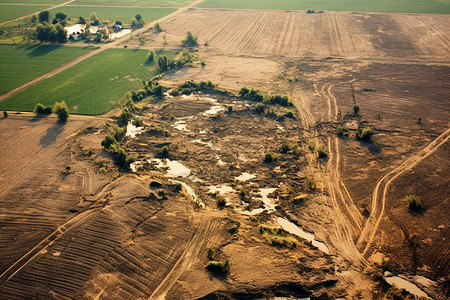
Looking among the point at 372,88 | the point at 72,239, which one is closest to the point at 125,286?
the point at 72,239

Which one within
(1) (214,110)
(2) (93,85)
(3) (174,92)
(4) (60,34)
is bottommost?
(1) (214,110)

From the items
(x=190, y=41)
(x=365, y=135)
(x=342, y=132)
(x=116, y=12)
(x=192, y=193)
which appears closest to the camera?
(x=192, y=193)

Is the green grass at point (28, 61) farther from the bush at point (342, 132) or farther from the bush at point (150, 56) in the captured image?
the bush at point (342, 132)

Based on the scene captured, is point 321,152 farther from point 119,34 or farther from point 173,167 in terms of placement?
point 119,34

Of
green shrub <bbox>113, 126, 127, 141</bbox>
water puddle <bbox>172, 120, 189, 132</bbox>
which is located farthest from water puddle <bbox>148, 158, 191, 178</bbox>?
water puddle <bbox>172, 120, 189, 132</bbox>

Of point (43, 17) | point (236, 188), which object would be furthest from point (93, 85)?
point (43, 17)

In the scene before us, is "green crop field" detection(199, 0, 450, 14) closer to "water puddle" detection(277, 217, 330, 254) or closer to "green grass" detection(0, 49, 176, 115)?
"green grass" detection(0, 49, 176, 115)

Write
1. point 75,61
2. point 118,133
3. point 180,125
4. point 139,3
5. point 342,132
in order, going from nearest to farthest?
point 342,132 < point 118,133 < point 180,125 < point 75,61 < point 139,3

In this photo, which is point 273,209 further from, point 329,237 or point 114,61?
point 114,61
